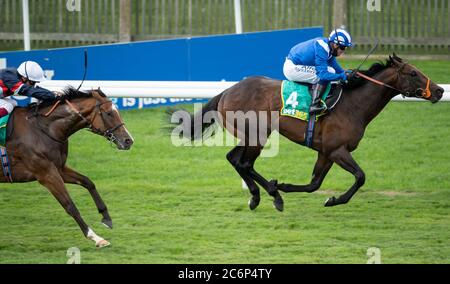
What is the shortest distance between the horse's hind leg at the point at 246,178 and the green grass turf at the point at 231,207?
93mm

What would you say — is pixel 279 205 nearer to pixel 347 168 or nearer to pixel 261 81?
pixel 347 168

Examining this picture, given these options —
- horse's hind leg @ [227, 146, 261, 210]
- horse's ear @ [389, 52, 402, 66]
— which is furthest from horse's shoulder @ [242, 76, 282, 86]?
horse's ear @ [389, 52, 402, 66]

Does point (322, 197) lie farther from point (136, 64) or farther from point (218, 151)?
point (136, 64)

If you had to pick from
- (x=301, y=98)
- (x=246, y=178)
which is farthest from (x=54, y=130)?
(x=301, y=98)

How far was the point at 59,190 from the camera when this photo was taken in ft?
22.9

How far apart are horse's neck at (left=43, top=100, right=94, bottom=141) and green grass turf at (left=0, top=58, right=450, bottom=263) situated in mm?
852

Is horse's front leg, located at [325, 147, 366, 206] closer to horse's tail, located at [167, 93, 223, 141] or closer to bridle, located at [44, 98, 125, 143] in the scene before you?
horse's tail, located at [167, 93, 223, 141]

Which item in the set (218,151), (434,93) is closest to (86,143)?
(218,151)

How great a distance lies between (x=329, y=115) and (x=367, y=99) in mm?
381

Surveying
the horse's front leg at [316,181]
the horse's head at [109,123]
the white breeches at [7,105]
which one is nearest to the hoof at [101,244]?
the horse's head at [109,123]

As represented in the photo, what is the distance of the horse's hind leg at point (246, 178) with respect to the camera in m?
8.16

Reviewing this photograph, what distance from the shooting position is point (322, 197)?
8789 mm

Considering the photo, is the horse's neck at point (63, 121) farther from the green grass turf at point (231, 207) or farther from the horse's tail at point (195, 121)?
the horse's tail at point (195, 121)

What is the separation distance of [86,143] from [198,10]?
3724mm
